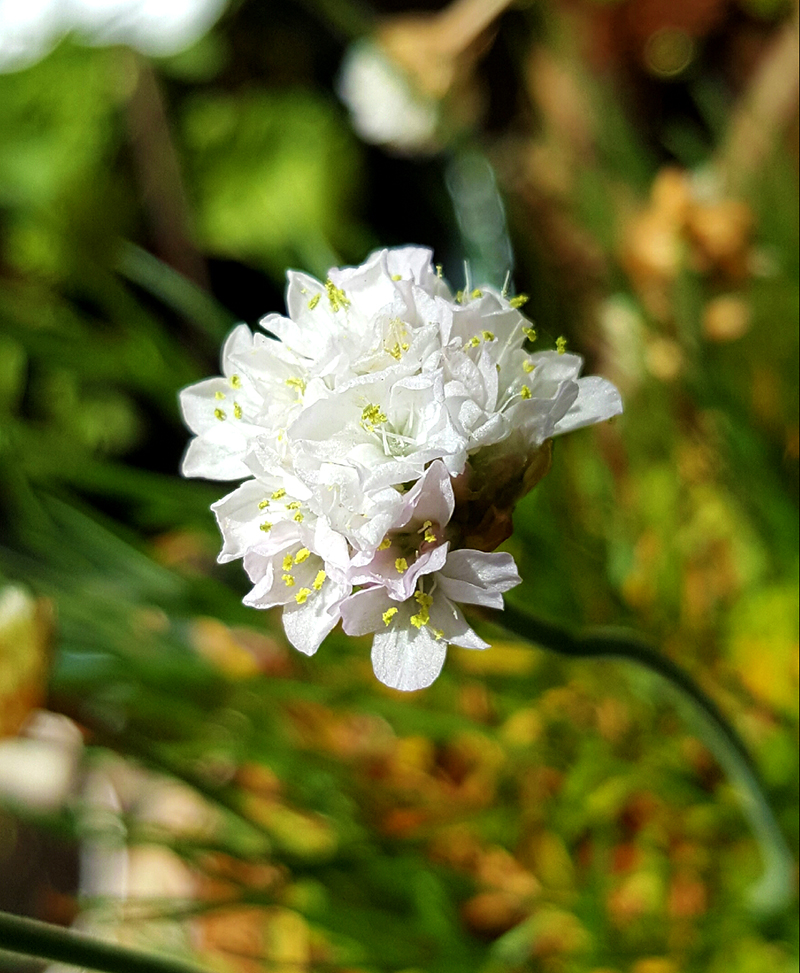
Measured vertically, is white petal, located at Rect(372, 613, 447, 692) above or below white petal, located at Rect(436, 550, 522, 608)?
below

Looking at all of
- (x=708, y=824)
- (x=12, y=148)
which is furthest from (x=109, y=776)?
(x=12, y=148)

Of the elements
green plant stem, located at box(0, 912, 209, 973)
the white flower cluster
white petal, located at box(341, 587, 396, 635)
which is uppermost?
the white flower cluster

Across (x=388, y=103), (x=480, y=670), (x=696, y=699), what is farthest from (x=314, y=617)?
(x=388, y=103)

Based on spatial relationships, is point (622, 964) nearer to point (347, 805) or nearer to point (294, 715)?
point (347, 805)

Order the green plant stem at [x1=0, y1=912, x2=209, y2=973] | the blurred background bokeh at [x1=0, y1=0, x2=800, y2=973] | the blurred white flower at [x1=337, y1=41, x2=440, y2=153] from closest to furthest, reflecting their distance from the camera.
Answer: the green plant stem at [x1=0, y1=912, x2=209, y2=973]
the blurred background bokeh at [x1=0, y1=0, x2=800, y2=973]
the blurred white flower at [x1=337, y1=41, x2=440, y2=153]

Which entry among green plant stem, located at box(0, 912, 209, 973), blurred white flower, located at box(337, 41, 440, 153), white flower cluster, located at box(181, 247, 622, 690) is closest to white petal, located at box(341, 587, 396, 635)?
white flower cluster, located at box(181, 247, 622, 690)

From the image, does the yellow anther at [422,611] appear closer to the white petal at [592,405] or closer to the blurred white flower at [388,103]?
the white petal at [592,405]

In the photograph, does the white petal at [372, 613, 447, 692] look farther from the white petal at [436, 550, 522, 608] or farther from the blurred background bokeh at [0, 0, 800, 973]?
the blurred background bokeh at [0, 0, 800, 973]

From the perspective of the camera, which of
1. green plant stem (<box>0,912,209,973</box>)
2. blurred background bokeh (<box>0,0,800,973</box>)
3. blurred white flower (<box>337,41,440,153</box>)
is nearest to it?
green plant stem (<box>0,912,209,973</box>)
